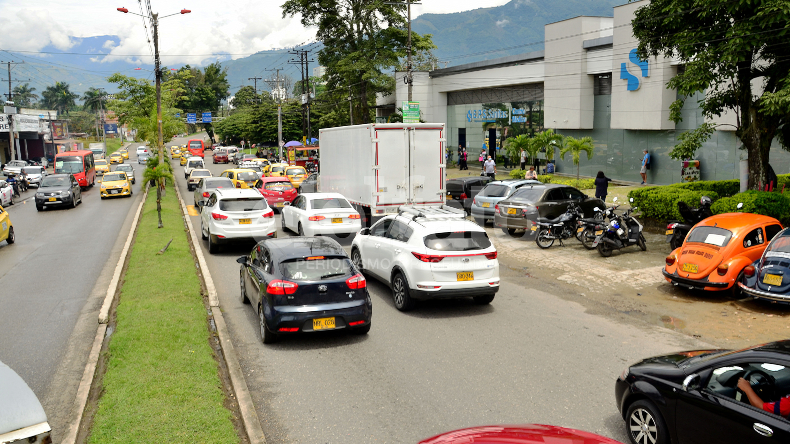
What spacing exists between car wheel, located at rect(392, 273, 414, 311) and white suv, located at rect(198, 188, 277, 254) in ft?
21.3

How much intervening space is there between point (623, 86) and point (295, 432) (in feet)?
94.4

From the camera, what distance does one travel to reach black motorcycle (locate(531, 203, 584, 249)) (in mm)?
17469

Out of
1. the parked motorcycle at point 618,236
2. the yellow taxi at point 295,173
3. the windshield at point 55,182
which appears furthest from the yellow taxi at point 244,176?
the parked motorcycle at point 618,236

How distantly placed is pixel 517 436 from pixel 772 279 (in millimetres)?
8498

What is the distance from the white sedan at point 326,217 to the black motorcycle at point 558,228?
201 inches

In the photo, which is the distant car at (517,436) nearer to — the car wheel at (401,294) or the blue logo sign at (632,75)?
the car wheel at (401,294)

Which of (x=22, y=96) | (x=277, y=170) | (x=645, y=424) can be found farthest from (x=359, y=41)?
(x=22, y=96)

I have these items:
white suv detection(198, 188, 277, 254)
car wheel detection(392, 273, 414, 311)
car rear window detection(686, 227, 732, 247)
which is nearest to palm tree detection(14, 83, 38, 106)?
white suv detection(198, 188, 277, 254)

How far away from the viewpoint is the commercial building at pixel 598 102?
2844cm

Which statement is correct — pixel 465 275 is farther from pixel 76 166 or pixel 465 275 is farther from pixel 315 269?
pixel 76 166

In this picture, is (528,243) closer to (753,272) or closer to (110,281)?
(753,272)

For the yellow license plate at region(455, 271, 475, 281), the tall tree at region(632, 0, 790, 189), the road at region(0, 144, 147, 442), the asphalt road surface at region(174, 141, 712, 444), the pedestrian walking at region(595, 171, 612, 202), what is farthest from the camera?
the pedestrian walking at region(595, 171, 612, 202)

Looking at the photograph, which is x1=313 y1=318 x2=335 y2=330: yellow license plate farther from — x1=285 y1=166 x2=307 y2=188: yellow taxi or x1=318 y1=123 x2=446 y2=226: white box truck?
x1=285 y1=166 x2=307 y2=188: yellow taxi

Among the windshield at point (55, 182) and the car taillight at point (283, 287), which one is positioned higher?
the windshield at point (55, 182)
